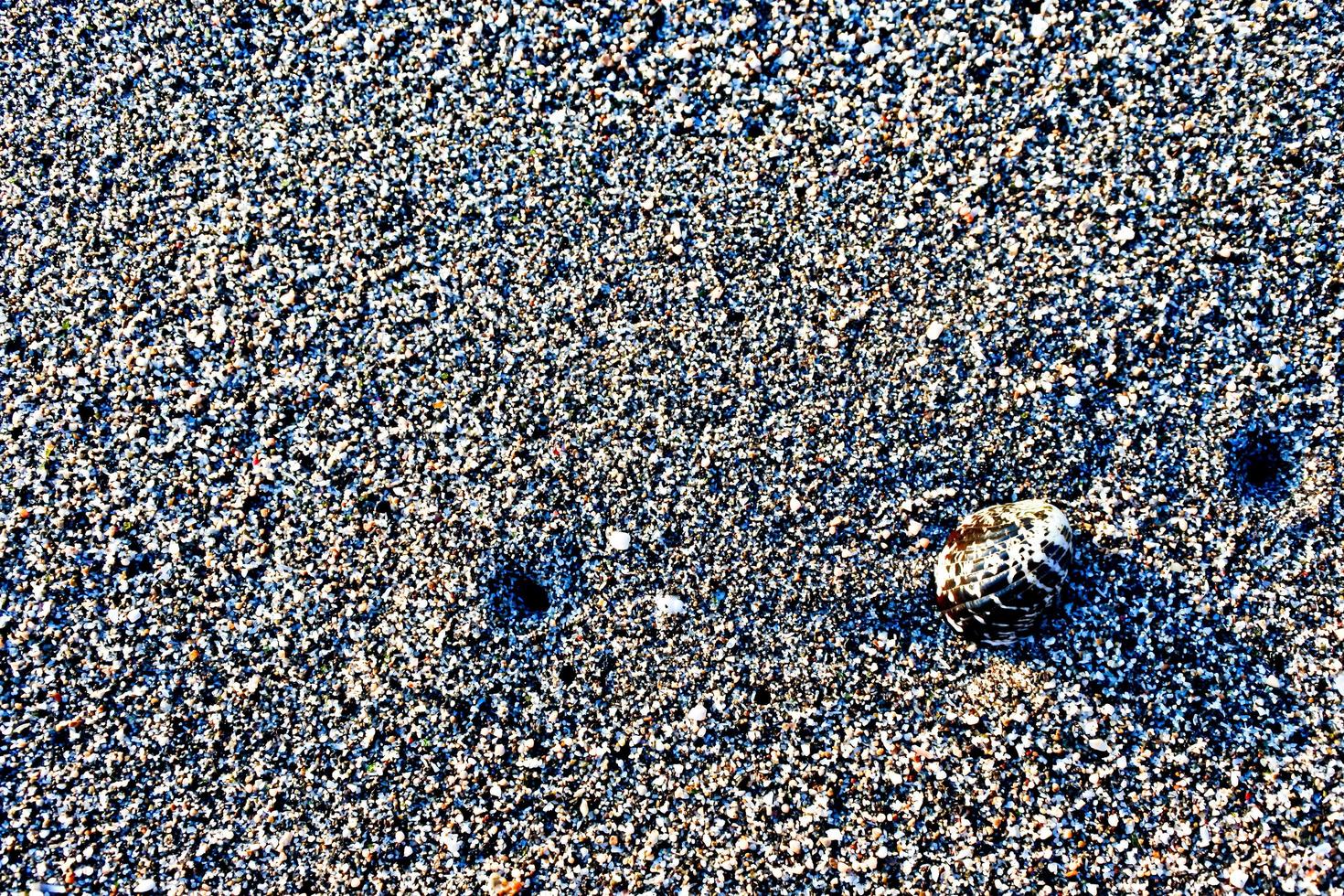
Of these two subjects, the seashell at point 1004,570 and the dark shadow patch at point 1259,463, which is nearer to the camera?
the seashell at point 1004,570

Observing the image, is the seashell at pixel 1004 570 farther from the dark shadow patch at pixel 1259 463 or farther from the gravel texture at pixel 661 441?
the dark shadow patch at pixel 1259 463

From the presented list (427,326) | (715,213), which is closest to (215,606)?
(427,326)

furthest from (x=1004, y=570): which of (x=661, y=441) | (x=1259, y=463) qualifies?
(x=661, y=441)

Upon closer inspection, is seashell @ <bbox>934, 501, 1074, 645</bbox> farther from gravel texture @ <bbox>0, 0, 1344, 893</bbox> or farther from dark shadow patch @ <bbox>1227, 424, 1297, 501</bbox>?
dark shadow patch @ <bbox>1227, 424, 1297, 501</bbox>

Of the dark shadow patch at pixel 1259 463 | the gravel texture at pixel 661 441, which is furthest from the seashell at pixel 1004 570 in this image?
the dark shadow patch at pixel 1259 463

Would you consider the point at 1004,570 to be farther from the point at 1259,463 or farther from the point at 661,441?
the point at 661,441
